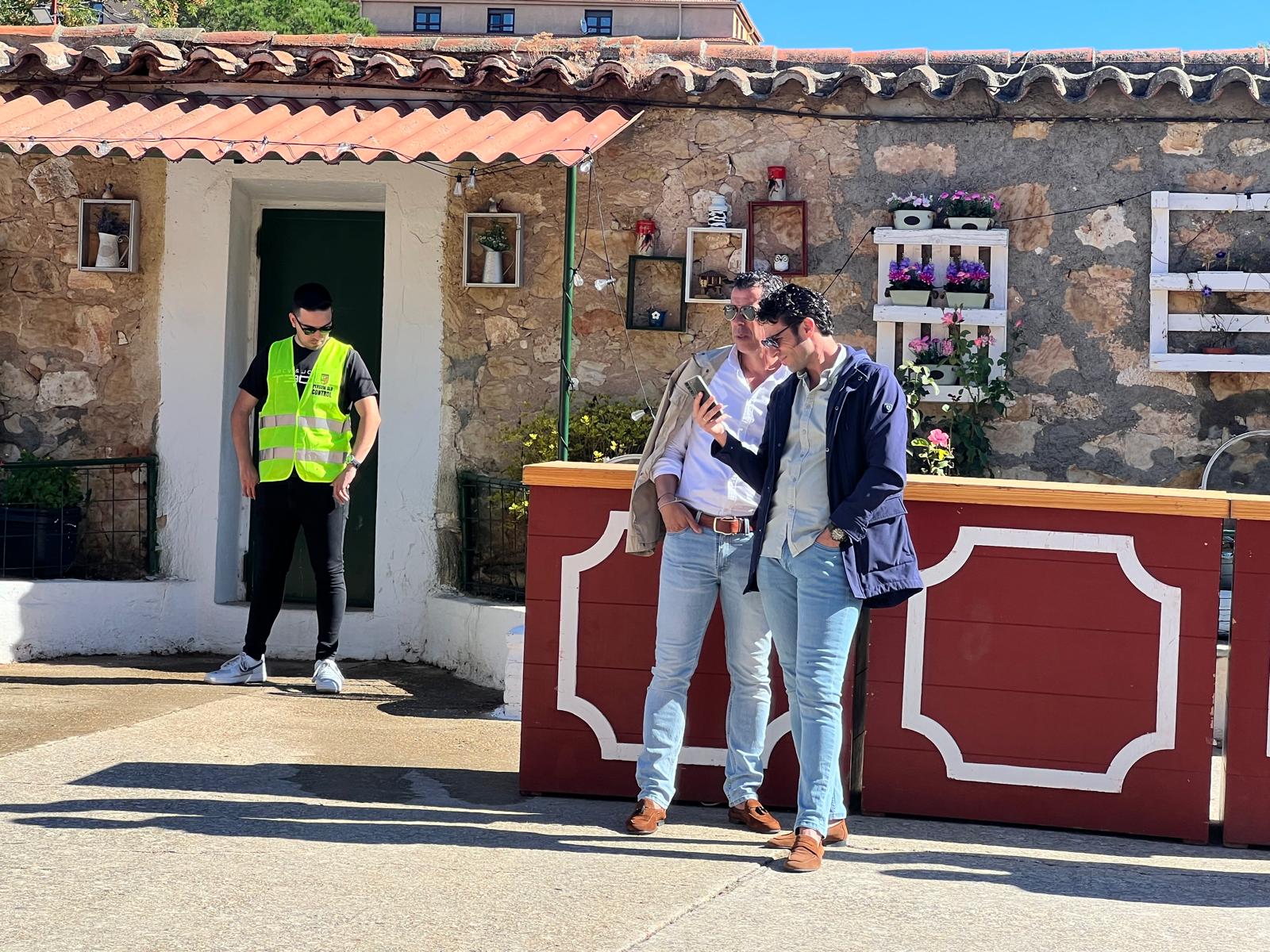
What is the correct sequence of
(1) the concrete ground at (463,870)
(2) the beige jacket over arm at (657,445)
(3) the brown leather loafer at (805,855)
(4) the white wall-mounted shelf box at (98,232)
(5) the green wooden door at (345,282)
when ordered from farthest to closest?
1. (5) the green wooden door at (345,282)
2. (4) the white wall-mounted shelf box at (98,232)
3. (2) the beige jacket over arm at (657,445)
4. (3) the brown leather loafer at (805,855)
5. (1) the concrete ground at (463,870)

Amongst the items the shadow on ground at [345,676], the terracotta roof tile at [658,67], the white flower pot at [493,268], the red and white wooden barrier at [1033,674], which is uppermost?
the terracotta roof tile at [658,67]

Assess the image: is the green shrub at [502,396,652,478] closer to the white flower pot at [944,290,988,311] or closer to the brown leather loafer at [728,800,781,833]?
the white flower pot at [944,290,988,311]

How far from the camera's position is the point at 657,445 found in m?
4.38

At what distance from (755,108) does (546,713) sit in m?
3.81

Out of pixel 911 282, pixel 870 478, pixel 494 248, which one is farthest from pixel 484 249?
pixel 870 478

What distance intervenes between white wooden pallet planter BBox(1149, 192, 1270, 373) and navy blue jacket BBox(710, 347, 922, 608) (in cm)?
345

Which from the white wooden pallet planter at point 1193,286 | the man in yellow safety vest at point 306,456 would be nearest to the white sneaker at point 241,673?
the man in yellow safety vest at point 306,456

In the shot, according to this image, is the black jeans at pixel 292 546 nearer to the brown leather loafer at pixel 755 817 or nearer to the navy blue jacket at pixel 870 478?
the brown leather loafer at pixel 755 817

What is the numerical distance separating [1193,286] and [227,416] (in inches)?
191

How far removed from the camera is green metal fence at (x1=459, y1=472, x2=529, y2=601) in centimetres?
722

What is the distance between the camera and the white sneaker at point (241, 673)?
6367 mm

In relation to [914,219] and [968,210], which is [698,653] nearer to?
[914,219]

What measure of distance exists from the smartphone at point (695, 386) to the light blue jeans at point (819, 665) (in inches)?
22.1

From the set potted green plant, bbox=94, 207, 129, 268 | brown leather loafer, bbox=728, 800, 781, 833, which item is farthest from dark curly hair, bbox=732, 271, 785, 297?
potted green plant, bbox=94, 207, 129, 268
